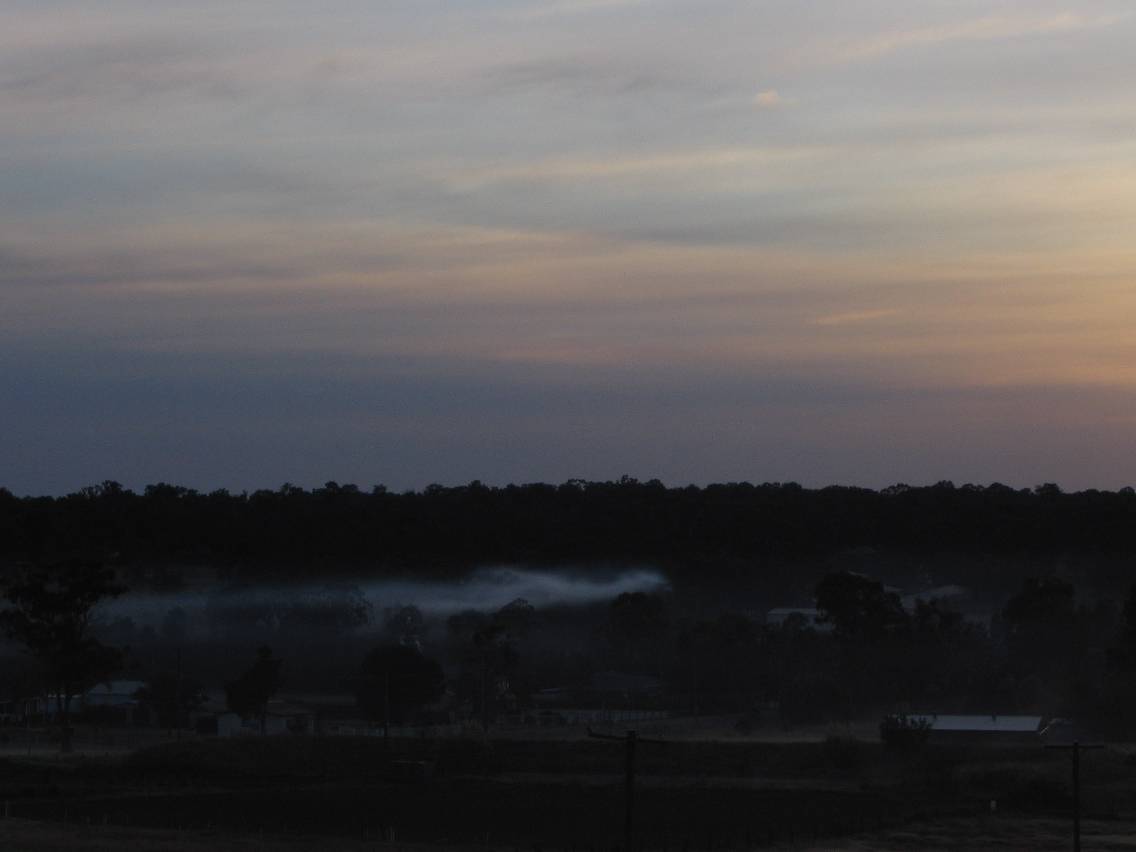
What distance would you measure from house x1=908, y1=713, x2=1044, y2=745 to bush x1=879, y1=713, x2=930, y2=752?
4256 millimetres

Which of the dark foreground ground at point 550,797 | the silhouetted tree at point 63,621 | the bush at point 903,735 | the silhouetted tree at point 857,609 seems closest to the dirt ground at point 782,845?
the dark foreground ground at point 550,797

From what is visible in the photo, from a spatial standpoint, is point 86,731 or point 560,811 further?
point 86,731

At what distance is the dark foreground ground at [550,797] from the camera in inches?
2889

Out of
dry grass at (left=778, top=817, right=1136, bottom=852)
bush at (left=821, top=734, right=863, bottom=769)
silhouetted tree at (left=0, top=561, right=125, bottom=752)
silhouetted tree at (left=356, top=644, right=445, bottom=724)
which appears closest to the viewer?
dry grass at (left=778, top=817, right=1136, bottom=852)

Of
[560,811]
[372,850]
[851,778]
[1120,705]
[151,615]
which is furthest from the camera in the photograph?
[151,615]

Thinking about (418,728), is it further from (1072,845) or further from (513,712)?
(1072,845)

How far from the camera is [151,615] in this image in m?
194

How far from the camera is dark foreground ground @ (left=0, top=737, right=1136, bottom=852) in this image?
241ft

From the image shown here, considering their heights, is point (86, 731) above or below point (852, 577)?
below

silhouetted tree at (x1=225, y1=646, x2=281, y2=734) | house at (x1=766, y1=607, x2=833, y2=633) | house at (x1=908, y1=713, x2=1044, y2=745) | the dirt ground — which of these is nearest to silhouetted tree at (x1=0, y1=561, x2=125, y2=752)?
silhouetted tree at (x1=225, y1=646, x2=281, y2=734)

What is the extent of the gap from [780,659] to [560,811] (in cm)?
6864

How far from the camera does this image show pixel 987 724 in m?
120

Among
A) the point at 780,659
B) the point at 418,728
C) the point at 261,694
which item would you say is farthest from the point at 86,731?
the point at 780,659

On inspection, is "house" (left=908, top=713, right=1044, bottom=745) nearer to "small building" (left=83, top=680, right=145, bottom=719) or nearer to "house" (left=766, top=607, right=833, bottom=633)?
"house" (left=766, top=607, right=833, bottom=633)
